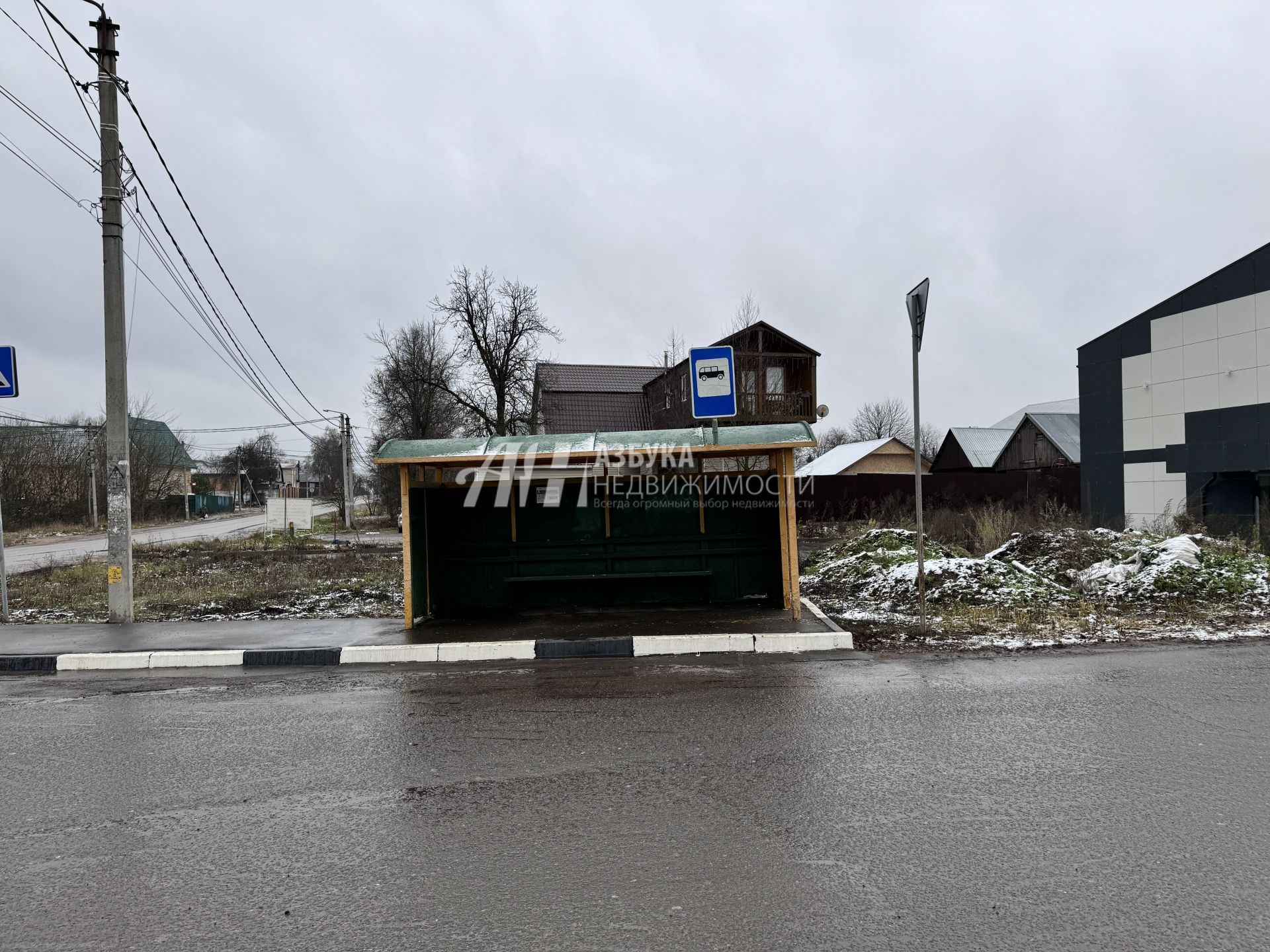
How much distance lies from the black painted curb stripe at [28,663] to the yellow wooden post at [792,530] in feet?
26.5

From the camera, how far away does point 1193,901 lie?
111 inches

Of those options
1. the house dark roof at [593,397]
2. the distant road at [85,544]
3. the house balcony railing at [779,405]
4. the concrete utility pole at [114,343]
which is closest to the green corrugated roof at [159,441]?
the distant road at [85,544]

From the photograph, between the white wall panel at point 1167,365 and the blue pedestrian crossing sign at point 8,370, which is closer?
the blue pedestrian crossing sign at point 8,370

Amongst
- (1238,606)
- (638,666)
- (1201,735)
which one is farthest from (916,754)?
(1238,606)

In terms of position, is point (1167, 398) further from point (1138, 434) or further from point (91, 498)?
point (91, 498)

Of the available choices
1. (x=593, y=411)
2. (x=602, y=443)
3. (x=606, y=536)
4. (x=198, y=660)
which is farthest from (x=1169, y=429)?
(x=593, y=411)

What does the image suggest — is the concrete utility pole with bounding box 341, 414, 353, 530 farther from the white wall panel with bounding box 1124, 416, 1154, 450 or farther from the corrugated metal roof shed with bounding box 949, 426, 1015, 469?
the corrugated metal roof shed with bounding box 949, 426, 1015, 469

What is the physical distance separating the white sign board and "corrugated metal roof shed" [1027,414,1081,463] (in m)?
38.1

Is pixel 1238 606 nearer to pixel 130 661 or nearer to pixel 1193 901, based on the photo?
pixel 1193 901

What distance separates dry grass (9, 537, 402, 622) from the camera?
36.6 feet

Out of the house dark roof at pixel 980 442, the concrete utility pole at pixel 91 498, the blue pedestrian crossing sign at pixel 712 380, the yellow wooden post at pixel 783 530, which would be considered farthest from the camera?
the house dark roof at pixel 980 442

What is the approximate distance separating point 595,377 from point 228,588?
102 ft

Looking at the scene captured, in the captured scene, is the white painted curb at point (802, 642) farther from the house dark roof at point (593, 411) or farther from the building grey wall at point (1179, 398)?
the house dark roof at point (593, 411)

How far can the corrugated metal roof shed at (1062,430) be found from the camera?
138ft
